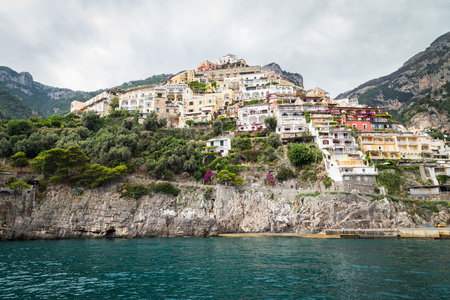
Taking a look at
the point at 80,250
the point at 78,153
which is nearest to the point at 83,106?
the point at 78,153

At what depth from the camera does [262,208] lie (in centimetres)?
4534

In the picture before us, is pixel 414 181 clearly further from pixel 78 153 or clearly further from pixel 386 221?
pixel 78 153

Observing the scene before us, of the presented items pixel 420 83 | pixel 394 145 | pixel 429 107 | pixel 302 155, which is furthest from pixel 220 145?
pixel 420 83

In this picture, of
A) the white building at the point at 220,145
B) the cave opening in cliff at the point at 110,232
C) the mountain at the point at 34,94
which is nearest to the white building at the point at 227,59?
the mountain at the point at 34,94

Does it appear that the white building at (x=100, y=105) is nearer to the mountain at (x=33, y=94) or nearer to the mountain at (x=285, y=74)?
the mountain at (x=33, y=94)

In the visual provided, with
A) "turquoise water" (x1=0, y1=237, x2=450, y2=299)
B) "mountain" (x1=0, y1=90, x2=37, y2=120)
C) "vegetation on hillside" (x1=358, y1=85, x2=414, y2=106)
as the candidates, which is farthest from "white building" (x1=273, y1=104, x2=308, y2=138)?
"vegetation on hillside" (x1=358, y1=85, x2=414, y2=106)

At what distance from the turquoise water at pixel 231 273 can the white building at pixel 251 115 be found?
39943 mm

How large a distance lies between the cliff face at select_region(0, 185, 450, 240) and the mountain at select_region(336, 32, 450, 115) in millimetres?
93765

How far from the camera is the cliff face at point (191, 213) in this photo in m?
40.8

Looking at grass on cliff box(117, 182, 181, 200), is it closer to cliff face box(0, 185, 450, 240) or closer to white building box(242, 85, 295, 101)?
cliff face box(0, 185, 450, 240)

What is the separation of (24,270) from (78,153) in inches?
1083

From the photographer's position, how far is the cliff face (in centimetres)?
4084

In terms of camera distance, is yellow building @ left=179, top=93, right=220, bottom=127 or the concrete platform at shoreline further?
yellow building @ left=179, top=93, right=220, bottom=127

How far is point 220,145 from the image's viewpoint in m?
57.7
